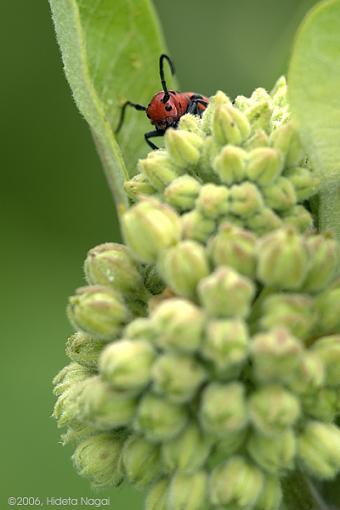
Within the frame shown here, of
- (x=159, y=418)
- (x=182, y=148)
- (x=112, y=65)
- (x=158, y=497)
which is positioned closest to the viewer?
(x=159, y=418)

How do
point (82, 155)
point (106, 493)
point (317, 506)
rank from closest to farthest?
point (317, 506) → point (106, 493) → point (82, 155)

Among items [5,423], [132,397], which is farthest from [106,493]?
[132,397]

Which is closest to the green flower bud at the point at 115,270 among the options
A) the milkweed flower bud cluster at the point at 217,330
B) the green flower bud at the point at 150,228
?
the milkweed flower bud cluster at the point at 217,330

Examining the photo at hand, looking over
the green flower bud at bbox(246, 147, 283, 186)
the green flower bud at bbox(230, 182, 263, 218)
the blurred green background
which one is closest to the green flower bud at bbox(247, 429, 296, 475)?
the green flower bud at bbox(230, 182, 263, 218)

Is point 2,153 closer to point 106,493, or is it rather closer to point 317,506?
point 106,493

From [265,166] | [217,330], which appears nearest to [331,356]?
[217,330]

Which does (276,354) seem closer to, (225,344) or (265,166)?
(225,344)
